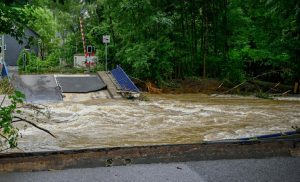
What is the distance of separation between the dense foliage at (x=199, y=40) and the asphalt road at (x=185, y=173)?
14466 mm

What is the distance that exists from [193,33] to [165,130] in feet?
41.3

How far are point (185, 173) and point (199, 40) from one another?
743 inches

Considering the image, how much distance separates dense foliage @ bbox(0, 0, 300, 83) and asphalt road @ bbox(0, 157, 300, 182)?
14466 mm

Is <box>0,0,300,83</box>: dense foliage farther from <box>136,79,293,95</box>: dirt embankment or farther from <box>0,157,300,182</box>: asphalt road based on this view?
<box>0,157,300,182</box>: asphalt road

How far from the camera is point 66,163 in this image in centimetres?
566

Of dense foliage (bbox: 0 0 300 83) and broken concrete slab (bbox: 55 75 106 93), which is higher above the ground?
dense foliage (bbox: 0 0 300 83)

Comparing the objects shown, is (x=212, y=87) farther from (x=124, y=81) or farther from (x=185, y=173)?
(x=185, y=173)

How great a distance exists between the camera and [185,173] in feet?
18.5

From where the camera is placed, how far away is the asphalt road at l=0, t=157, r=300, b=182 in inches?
210

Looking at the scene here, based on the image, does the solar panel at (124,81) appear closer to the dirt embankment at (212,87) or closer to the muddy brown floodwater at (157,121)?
the muddy brown floodwater at (157,121)

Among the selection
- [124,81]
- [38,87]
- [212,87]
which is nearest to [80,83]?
[38,87]

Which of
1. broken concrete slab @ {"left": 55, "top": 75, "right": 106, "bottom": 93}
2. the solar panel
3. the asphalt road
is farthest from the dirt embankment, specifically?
the asphalt road

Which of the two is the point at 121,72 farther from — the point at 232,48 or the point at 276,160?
the point at 276,160

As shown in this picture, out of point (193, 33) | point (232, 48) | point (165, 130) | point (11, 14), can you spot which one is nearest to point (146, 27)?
point (193, 33)
